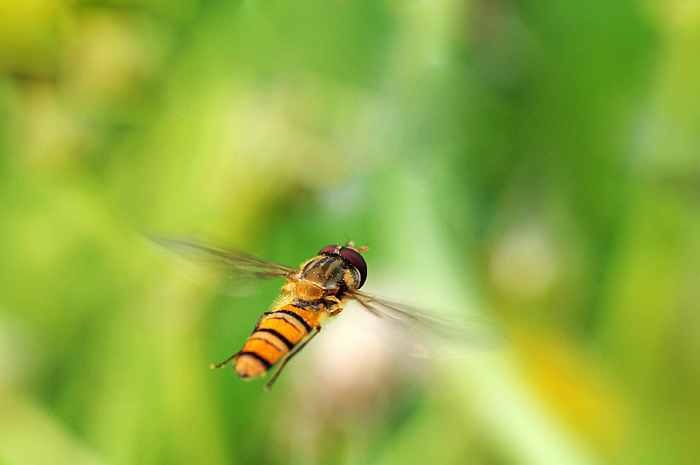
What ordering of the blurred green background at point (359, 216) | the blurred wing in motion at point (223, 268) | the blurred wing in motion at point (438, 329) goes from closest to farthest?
the blurred wing in motion at point (438, 329), the blurred wing in motion at point (223, 268), the blurred green background at point (359, 216)

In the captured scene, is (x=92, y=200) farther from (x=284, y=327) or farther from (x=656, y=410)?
(x=656, y=410)

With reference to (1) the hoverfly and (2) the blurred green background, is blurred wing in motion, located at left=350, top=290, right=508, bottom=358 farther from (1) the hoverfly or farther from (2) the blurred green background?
(2) the blurred green background

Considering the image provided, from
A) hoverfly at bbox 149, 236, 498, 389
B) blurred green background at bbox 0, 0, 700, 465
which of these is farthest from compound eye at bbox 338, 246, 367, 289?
blurred green background at bbox 0, 0, 700, 465

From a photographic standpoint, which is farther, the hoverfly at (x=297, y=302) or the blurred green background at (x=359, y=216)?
the blurred green background at (x=359, y=216)

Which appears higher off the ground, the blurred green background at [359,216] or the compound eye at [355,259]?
the blurred green background at [359,216]

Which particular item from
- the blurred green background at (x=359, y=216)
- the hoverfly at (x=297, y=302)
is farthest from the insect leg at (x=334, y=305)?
the blurred green background at (x=359, y=216)

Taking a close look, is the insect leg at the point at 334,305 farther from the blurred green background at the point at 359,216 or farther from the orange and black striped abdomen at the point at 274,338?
the blurred green background at the point at 359,216

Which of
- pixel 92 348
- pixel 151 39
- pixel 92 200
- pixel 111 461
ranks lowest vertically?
pixel 111 461

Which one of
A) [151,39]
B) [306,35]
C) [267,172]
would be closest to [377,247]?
[267,172]

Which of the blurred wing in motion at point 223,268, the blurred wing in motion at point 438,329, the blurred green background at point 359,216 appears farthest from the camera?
the blurred green background at point 359,216
